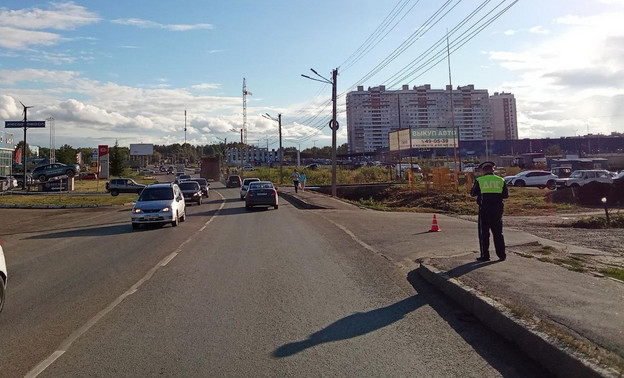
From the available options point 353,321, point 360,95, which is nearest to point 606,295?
point 353,321

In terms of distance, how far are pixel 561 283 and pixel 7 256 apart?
12589 mm

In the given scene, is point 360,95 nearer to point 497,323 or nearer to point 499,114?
point 499,114

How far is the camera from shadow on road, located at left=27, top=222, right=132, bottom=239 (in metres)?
17.3

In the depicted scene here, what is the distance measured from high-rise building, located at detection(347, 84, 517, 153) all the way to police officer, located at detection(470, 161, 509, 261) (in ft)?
262

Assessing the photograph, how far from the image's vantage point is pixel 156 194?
66.2 ft

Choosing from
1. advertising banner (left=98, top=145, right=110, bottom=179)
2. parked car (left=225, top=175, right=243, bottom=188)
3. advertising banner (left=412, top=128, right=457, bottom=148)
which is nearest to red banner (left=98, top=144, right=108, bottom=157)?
advertising banner (left=98, top=145, right=110, bottom=179)

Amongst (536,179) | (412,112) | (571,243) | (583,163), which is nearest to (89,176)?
(412,112)

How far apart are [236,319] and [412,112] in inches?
4115

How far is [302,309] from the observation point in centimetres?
677

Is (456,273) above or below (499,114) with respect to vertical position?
below

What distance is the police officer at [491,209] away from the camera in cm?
921

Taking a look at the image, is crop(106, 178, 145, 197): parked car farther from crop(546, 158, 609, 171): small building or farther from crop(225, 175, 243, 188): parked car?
crop(546, 158, 609, 171): small building

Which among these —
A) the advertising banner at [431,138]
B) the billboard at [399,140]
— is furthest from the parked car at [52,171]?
the advertising banner at [431,138]

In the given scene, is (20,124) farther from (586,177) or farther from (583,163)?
(583,163)
